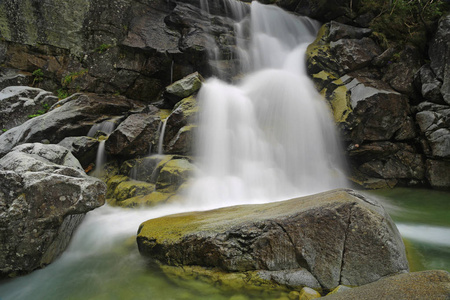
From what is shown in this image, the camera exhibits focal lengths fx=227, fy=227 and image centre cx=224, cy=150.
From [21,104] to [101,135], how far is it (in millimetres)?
6166

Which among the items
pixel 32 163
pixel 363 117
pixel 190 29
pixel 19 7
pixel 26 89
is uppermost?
pixel 19 7

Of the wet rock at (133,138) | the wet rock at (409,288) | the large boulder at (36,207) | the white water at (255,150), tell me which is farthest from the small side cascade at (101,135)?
the wet rock at (409,288)

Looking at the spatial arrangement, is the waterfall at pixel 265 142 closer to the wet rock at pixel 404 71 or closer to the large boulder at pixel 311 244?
the wet rock at pixel 404 71

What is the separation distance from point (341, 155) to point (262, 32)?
8764mm

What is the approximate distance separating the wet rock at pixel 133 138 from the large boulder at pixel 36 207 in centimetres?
373

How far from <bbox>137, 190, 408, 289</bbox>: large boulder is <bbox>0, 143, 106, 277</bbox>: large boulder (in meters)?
1.79

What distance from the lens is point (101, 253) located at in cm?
421

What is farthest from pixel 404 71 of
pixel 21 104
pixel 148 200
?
pixel 21 104

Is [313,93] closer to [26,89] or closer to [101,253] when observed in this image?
[101,253]

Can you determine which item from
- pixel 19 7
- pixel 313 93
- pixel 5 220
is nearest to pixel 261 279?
pixel 5 220

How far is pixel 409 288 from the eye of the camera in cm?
180

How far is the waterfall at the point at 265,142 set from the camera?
7.41 meters

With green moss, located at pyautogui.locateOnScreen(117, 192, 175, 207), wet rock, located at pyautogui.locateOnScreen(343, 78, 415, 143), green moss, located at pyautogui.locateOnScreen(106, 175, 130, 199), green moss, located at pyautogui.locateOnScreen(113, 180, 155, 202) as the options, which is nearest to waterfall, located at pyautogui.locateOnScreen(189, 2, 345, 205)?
green moss, located at pyautogui.locateOnScreen(117, 192, 175, 207)

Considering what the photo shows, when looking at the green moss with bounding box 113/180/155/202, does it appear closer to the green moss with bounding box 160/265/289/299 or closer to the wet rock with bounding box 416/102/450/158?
the green moss with bounding box 160/265/289/299
